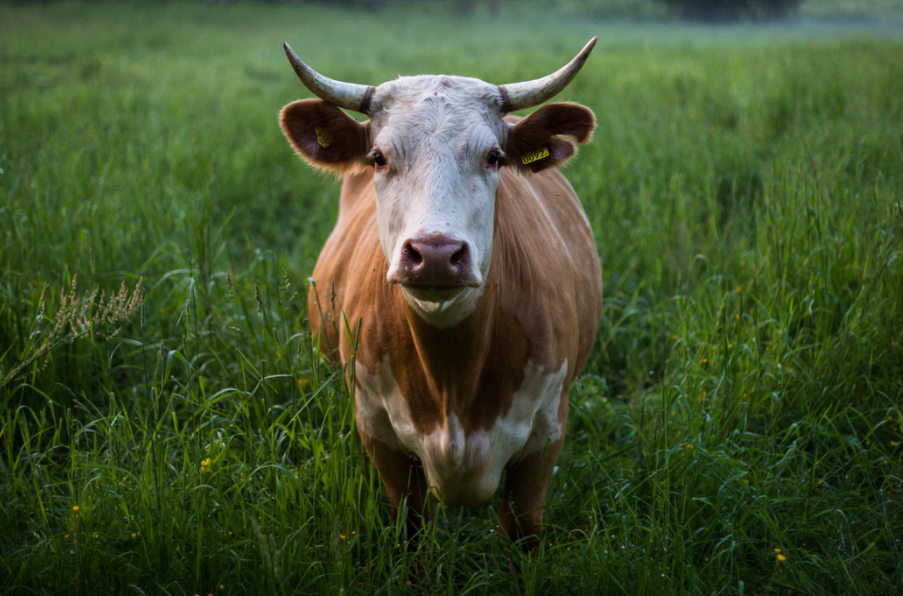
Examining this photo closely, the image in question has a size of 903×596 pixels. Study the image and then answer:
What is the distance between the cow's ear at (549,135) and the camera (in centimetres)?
238

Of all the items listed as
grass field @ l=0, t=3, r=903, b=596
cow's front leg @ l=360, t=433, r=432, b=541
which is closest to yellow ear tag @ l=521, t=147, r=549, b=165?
grass field @ l=0, t=3, r=903, b=596

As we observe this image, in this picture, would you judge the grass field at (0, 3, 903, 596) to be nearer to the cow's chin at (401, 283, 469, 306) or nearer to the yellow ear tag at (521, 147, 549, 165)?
the cow's chin at (401, 283, 469, 306)

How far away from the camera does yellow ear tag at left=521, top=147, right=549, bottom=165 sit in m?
2.47

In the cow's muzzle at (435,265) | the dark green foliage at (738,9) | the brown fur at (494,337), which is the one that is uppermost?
the dark green foliage at (738,9)

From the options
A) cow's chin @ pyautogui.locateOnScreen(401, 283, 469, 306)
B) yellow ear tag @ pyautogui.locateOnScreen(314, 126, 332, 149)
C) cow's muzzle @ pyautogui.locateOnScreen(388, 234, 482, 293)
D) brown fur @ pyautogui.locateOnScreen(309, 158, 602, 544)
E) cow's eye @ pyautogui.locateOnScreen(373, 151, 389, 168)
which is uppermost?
yellow ear tag @ pyautogui.locateOnScreen(314, 126, 332, 149)

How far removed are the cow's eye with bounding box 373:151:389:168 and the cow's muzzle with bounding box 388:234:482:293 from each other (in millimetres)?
445

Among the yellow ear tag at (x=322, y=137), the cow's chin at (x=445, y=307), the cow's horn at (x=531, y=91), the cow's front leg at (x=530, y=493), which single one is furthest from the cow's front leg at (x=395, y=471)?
the cow's horn at (x=531, y=91)

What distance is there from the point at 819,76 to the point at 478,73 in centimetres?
485

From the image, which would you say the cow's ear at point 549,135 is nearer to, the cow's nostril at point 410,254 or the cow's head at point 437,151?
the cow's head at point 437,151

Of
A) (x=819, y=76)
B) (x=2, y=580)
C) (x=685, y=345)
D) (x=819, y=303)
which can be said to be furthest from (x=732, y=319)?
(x=819, y=76)

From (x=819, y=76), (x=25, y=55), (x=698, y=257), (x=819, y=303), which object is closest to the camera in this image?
(x=819, y=303)

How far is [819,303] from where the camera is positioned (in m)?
3.46

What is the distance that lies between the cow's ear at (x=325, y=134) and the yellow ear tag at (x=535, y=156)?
0.56 meters

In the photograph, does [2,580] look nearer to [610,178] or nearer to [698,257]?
[698,257]
